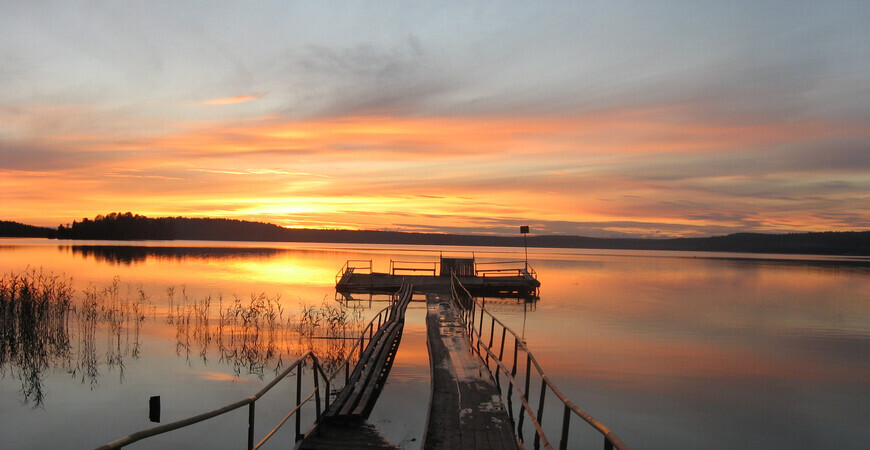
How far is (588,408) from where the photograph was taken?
14766 millimetres

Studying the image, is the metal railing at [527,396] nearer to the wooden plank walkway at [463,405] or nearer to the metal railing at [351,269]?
the wooden plank walkway at [463,405]

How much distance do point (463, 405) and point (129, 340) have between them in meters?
16.8

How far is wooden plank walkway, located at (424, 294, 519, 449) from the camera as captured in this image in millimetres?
8828

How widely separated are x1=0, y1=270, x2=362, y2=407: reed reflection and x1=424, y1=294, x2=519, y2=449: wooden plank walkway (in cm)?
481

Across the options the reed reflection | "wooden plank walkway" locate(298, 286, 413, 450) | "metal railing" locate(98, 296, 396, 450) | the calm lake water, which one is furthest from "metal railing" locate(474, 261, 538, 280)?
"wooden plank walkway" locate(298, 286, 413, 450)

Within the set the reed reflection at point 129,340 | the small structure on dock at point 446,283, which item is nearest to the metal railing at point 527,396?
the reed reflection at point 129,340

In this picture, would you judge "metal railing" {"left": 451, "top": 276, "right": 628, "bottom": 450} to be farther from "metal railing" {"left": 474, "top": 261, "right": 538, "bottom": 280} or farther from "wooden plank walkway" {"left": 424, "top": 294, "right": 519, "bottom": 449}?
"metal railing" {"left": 474, "top": 261, "right": 538, "bottom": 280}

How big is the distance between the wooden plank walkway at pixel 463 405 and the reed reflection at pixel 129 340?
4.81 meters

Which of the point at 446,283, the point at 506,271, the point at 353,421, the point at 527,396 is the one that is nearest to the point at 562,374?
the point at 527,396

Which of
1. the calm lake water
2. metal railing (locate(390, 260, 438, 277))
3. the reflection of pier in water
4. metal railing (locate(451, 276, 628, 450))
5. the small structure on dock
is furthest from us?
metal railing (locate(390, 260, 438, 277))

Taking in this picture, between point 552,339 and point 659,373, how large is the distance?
6244 mm

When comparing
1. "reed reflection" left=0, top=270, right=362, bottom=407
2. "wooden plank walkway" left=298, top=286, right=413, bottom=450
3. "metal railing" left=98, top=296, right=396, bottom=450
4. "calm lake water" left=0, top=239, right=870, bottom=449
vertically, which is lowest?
"calm lake water" left=0, top=239, right=870, bottom=449

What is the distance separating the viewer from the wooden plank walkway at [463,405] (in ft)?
29.0

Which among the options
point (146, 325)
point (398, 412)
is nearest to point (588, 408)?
point (398, 412)
